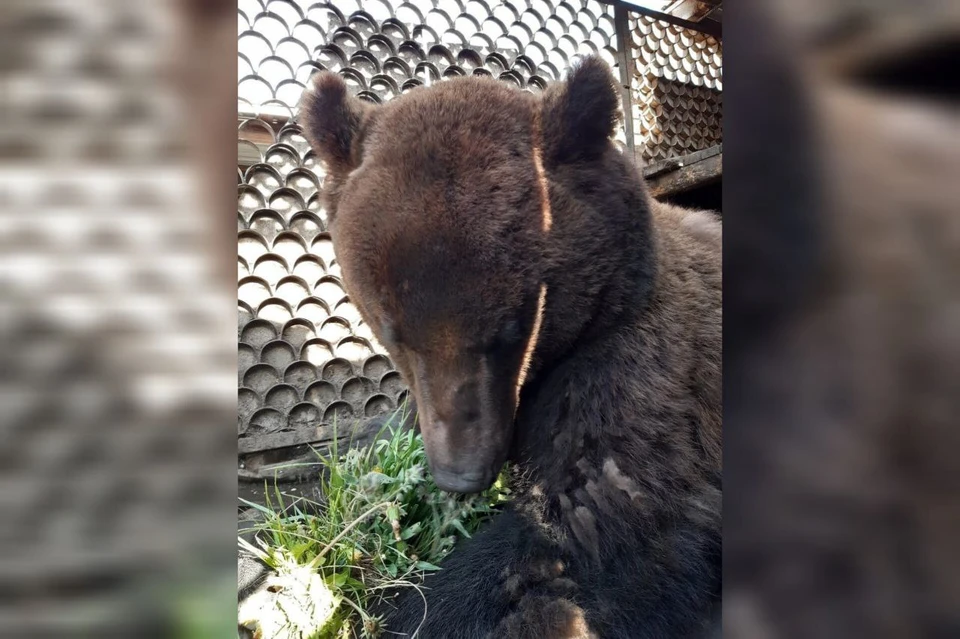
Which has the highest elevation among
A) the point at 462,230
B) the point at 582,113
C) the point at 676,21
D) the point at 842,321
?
the point at 676,21

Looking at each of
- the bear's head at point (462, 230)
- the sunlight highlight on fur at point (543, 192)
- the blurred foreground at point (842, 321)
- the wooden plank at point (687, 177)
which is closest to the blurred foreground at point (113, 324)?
the blurred foreground at point (842, 321)

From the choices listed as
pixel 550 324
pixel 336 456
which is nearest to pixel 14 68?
pixel 550 324

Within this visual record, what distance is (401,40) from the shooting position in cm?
175

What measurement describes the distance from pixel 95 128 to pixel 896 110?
1.64 ft

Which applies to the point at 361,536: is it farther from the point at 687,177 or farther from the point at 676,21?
the point at 687,177

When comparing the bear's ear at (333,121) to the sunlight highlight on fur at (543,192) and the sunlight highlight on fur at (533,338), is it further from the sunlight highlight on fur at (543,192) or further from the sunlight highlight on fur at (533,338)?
the sunlight highlight on fur at (533,338)

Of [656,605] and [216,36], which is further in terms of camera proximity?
[656,605]

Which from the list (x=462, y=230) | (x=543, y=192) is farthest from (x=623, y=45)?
(x=462, y=230)

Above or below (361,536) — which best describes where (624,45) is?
above

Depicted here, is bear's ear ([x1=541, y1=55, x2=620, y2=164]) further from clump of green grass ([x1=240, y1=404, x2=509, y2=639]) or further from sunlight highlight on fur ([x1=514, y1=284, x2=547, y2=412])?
clump of green grass ([x1=240, y1=404, x2=509, y2=639])

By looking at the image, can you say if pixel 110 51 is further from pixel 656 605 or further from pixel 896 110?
pixel 656 605

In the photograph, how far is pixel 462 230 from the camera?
102cm

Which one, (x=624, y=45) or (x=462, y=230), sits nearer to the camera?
(x=462, y=230)

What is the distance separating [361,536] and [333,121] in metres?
1.09
